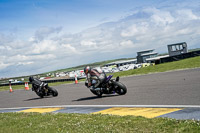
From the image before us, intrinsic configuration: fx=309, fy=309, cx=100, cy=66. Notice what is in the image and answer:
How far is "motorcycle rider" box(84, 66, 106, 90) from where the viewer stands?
13.3 m

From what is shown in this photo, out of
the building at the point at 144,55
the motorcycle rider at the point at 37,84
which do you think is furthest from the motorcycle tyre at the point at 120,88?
the building at the point at 144,55

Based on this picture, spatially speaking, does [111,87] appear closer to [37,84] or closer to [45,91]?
[45,91]

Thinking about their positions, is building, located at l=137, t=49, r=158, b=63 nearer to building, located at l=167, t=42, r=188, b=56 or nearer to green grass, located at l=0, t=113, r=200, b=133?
building, located at l=167, t=42, r=188, b=56

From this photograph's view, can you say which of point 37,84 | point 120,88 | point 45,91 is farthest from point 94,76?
point 37,84

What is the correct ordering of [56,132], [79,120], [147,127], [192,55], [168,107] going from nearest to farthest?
[147,127], [56,132], [79,120], [168,107], [192,55]

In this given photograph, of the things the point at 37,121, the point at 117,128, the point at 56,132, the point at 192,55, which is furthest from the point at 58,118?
the point at 192,55

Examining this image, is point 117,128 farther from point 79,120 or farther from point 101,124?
point 79,120

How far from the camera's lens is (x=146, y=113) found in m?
7.92

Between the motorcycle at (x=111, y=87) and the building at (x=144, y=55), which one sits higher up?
the building at (x=144, y=55)

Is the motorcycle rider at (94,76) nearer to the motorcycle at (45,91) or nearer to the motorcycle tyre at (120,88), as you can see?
the motorcycle tyre at (120,88)

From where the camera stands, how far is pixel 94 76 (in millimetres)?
13406

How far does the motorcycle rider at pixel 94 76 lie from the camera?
1328 centimetres

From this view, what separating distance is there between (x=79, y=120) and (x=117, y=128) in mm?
1801

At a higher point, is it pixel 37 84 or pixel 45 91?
pixel 37 84
